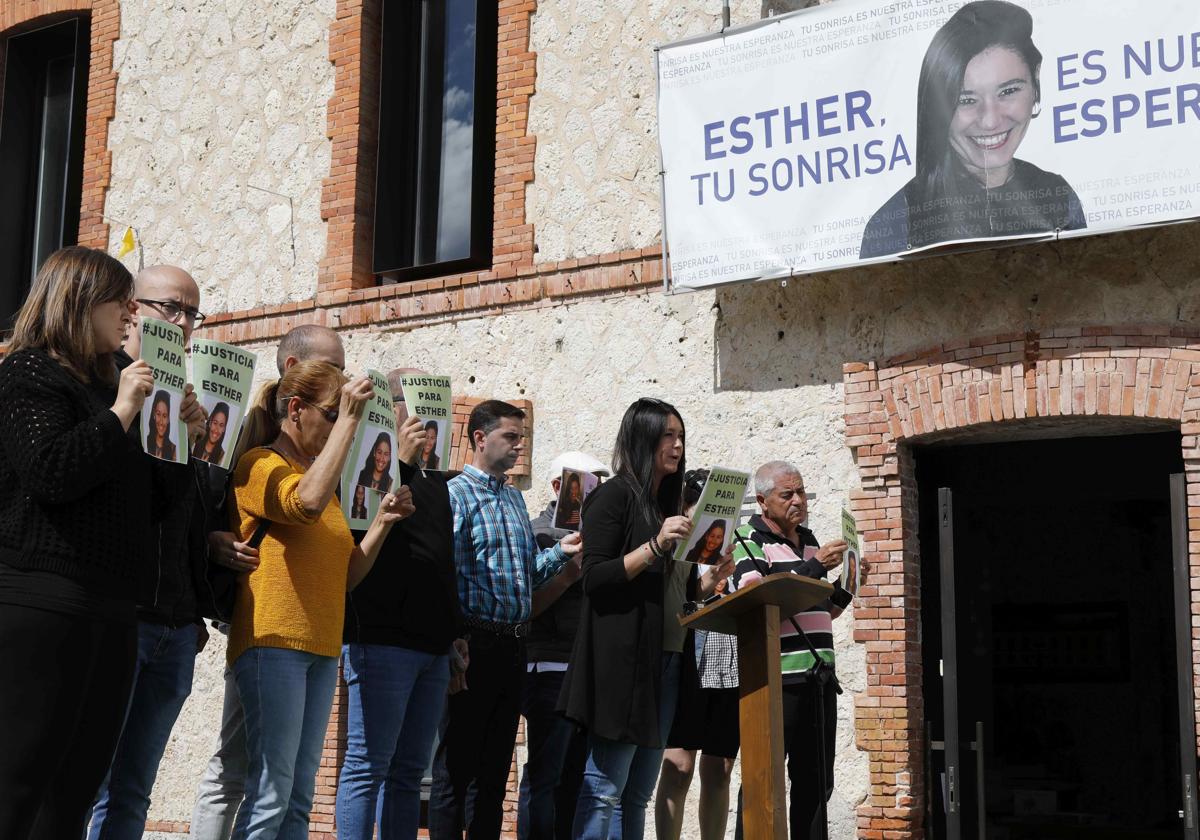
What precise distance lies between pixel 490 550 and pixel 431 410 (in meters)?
0.77

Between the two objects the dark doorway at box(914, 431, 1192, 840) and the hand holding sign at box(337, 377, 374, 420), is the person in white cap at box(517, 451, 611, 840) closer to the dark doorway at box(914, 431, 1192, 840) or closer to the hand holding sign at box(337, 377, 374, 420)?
the hand holding sign at box(337, 377, 374, 420)

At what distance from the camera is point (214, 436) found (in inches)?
169

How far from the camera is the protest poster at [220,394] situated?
428cm

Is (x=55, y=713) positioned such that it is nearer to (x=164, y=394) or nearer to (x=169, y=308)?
(x=164, y=394)

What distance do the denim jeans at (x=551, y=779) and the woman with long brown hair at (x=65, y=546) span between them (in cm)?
255

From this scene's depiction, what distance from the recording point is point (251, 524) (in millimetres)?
4438

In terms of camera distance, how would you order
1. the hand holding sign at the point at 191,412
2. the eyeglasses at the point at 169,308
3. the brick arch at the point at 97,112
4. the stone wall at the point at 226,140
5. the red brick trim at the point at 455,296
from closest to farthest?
the hand holding sign at the point at 191,412 → the eyeglasses at the point at 169,308 → the red brick trim at the point at 455,296 → the stone wall at the point at 226,140 → the brick arch at the point at 97,112

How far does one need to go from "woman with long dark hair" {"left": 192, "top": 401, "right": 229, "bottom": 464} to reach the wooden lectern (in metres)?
1.61

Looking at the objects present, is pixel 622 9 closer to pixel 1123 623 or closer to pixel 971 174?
pixel 971 174

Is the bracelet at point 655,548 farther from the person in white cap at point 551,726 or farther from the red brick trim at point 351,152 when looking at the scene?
the red brick trim at point 351,152

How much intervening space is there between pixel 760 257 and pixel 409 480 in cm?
356

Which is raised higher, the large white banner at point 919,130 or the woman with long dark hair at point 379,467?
the large white banner at point 919,130

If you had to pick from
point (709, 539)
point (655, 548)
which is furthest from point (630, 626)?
point (709, 539)

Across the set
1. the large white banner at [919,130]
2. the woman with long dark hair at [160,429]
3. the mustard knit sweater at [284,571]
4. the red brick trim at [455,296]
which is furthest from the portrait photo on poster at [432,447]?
the red brick trim at [455,296]
